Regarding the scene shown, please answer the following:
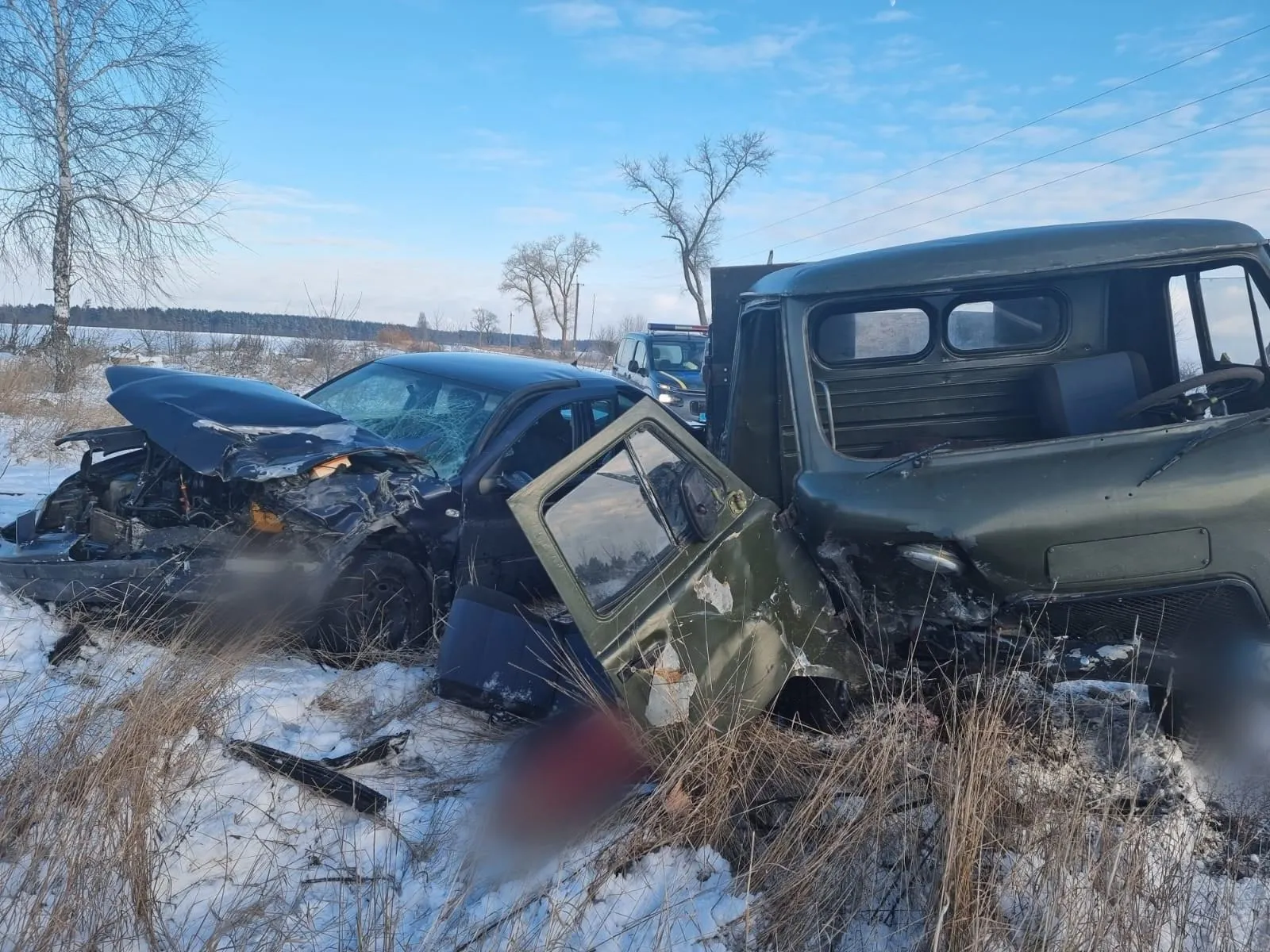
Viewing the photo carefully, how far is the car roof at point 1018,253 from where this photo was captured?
10.7ft

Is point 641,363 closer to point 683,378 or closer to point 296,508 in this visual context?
point 683,378

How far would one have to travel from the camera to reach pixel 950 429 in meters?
4.48

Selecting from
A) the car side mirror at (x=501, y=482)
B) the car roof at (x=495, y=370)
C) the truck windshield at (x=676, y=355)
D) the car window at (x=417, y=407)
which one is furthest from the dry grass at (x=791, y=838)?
the truck windshield at (x=676, y=355)

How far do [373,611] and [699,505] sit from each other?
2.16 m

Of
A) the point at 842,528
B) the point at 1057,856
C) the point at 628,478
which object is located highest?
the point at 628,478

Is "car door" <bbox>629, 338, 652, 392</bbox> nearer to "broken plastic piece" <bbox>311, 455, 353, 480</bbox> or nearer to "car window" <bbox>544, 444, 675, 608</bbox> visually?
"broken plastic piece" <bbox>311, 455, 353, 480</bbox>

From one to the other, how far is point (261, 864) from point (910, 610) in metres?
2.34

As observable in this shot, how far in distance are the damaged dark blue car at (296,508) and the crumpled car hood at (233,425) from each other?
0.4 inches

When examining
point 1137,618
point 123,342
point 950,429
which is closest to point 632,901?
point 1137,618

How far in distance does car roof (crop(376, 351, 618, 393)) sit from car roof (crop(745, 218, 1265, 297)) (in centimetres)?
219

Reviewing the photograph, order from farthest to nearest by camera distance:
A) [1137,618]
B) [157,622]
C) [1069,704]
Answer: [157,622], [1069,704], [1137,618]

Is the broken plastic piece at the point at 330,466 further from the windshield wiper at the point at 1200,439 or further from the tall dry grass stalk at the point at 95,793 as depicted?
the windshield wiper at the point at 1200,439

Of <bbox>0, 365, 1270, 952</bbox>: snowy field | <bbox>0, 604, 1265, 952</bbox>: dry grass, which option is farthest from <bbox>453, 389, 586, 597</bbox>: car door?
<bbox>0, 604, 1265, 952</bbox>: dry grass

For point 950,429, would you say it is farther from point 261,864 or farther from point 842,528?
point 261,864
